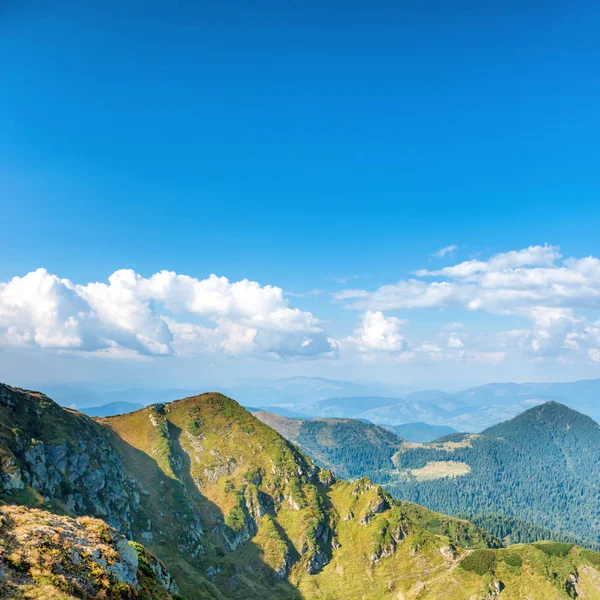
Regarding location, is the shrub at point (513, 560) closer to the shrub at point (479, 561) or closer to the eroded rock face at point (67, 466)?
the shrub at point (479, 561)

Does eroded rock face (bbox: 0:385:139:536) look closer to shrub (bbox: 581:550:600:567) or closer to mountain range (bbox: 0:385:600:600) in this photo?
mountain range (bbox: 0:385:600:600)

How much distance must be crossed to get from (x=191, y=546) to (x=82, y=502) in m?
52.1

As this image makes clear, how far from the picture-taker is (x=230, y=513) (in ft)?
651

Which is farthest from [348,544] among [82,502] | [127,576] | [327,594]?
[127,576]

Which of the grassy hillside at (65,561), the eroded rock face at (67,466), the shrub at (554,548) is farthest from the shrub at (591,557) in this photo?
the grassy hillside at (65,561)

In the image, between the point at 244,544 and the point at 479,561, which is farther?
the point at 244,544

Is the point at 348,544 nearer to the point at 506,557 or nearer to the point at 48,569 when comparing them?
the point at 506,557

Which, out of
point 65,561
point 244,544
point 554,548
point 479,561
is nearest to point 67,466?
point 244,544

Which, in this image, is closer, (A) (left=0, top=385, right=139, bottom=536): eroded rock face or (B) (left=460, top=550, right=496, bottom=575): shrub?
(A) (left=0, top=385, right=139, bottom=536): eroded rock face

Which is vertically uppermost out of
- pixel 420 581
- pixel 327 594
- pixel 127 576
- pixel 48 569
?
pixel 48 569

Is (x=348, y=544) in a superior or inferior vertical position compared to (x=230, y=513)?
inferior

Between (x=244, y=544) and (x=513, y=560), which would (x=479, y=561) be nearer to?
(x=513, y=560)

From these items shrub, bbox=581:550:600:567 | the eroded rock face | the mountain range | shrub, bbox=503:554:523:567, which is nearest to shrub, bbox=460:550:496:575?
the mountain range

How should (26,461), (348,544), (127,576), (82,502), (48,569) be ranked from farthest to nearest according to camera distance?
(348,544)
(82,502)
(26,461)
(127,576)
(48,569)
